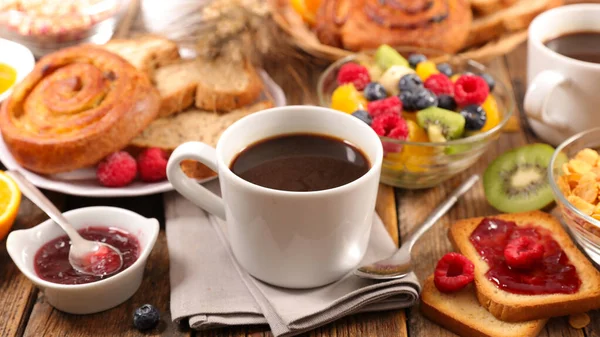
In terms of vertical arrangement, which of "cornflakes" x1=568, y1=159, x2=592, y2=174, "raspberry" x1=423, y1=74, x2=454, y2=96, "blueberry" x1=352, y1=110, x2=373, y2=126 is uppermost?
"blueberry" x1=352, y1=110, x2=373, y2=126

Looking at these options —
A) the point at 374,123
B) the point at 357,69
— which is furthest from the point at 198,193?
the point at 357,69

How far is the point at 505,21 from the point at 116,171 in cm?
145

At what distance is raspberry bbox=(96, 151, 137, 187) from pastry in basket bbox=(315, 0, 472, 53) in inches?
34.9

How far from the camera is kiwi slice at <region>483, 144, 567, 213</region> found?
189 centimetres

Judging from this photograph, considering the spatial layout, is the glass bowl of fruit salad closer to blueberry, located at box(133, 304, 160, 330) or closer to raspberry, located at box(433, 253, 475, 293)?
raspberry, located at box(433, 253, 475, 293)

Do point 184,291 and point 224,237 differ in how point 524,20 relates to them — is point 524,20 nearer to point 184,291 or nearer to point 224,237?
point 224,237

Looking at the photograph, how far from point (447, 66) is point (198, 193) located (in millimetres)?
908

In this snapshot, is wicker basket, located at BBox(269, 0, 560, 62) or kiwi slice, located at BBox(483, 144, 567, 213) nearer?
kiwi slice, located at BBox(483, 144, 567, 213)

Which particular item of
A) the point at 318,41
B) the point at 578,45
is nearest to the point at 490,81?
the point at 578,45

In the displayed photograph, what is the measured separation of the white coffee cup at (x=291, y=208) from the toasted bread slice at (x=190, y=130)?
350 millimetres

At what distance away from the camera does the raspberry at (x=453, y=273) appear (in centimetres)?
158

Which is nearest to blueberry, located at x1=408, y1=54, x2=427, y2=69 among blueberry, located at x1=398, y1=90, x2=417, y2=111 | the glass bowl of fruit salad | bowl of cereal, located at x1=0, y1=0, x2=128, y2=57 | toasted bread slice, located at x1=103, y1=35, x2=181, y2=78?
the glass bowl of fruit salad

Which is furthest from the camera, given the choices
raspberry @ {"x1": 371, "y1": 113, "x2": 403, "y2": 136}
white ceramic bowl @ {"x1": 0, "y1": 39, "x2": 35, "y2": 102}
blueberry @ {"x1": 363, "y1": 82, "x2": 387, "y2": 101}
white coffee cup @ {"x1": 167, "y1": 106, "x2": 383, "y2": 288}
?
white ceramic bowl @ {"x1": 0, "y1": 39, "x2": 35, "y2": 102}

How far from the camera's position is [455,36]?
238 centimetres
